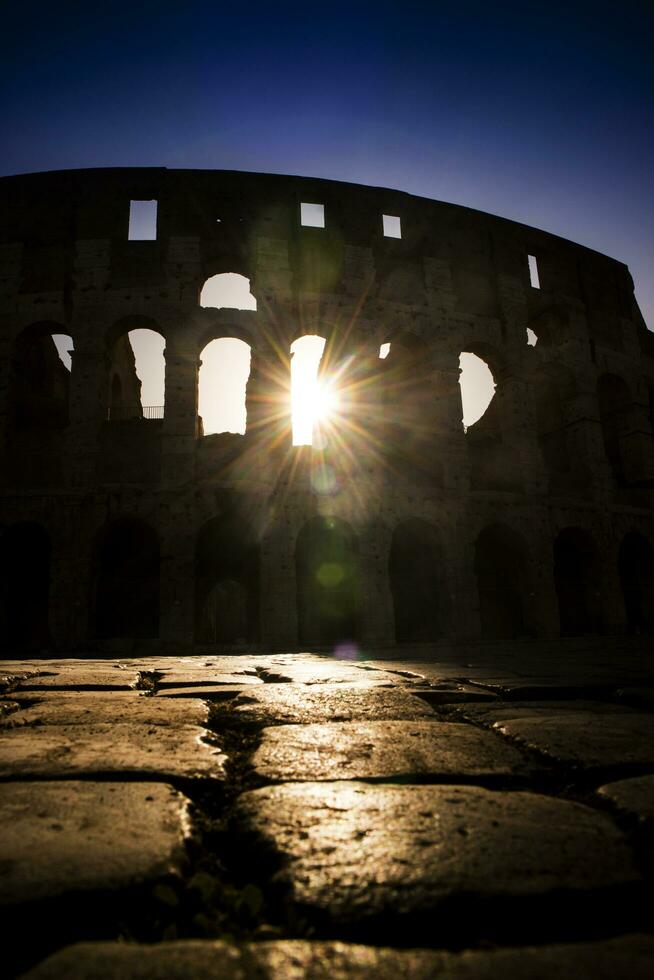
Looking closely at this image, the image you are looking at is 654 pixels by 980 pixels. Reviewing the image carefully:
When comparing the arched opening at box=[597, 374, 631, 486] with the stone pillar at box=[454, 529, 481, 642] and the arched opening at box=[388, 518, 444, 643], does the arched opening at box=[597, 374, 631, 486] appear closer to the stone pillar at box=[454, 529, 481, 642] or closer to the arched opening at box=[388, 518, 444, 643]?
the stone pillar at box=[454, 529, 481, 642]

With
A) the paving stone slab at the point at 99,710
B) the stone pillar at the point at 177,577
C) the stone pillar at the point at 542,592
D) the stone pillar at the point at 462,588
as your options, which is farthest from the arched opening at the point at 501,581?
the paving stone slab at the point at 99,710

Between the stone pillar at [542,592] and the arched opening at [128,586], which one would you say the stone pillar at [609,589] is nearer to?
the stone pillar at [542,592]

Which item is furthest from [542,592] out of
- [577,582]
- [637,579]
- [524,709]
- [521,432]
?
[524,709]

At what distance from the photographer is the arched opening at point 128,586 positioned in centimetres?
1331

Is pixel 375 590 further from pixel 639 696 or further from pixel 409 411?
pixel 639 696

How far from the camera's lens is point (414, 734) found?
1843mm

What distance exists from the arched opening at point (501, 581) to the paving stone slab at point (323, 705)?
11.0 m

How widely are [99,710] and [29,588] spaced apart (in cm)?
1268

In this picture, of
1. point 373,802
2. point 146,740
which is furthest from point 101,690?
point 373,802

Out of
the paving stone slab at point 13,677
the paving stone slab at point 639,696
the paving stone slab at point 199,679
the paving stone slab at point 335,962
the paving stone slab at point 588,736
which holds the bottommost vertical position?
the paving stone slab at point 639,696

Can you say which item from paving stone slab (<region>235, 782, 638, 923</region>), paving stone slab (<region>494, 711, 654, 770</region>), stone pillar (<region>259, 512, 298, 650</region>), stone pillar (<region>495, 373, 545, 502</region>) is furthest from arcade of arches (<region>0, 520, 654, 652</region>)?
paving stone slab (<region>235, 782, 638, 923</region>)

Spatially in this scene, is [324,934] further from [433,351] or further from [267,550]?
[433,351]

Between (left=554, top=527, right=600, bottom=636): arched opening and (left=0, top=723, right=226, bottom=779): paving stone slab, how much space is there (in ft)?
43.3

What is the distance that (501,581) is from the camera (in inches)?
556
